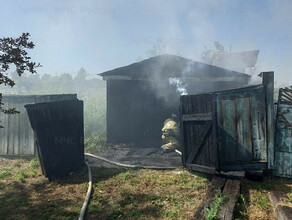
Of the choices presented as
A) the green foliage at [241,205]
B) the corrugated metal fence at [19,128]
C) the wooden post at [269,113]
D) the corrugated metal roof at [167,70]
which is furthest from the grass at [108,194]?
the corrugated metal roof at [167,70]

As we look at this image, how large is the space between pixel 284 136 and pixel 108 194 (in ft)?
16.1

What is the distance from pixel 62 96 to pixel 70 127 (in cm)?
262

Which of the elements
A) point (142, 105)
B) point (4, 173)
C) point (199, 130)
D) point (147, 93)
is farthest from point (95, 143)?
point (199, 130)

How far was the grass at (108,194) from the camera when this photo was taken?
4.69m

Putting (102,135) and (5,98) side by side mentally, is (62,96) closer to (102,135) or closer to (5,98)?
(5,98)

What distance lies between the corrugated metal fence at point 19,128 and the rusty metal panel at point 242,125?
6550 mm

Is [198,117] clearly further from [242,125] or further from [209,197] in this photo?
[209,197]

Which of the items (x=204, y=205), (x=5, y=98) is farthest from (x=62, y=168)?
(x=5, y=98)

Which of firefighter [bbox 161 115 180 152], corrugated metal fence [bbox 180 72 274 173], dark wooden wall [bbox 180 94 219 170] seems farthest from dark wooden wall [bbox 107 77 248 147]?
corrugated metal fence [bbox 180 72 274 173]

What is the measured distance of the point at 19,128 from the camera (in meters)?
9.84

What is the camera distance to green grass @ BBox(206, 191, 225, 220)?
3.86 metres

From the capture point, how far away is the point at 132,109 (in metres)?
12.4

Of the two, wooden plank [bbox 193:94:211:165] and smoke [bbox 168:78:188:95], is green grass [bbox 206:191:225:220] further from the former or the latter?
smoke [bbox 168:78:188:95]

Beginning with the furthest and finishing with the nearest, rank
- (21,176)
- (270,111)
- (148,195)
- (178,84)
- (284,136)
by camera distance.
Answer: (178,84) → (21,176) → (284,136) → (270,111) → (148,195)
